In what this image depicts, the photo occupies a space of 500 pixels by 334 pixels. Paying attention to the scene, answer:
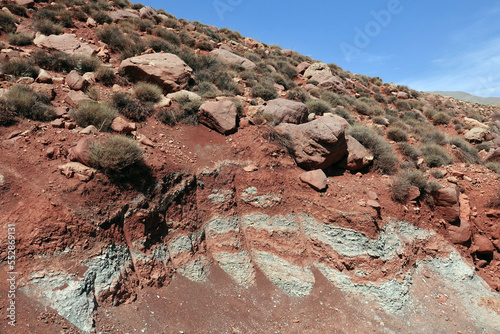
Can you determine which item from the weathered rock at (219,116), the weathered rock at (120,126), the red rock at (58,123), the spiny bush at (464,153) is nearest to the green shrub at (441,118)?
the spiny bush at (464,153)

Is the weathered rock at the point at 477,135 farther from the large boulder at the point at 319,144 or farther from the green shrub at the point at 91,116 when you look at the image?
the green shrub at the point at 91,116

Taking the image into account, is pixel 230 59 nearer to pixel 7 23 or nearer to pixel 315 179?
pixel 7 23

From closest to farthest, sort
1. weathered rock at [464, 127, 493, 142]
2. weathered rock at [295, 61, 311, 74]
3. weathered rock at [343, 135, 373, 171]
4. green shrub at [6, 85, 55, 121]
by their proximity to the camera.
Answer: green shrub at [6, 85, 55, 121], weathered rock at [343, 135, 373, 171], weathered rock at [464, 127, 493, 142], weathered rock at [295, 61, 311, 74]

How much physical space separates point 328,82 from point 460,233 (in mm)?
12881

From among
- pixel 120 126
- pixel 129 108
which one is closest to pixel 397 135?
pixel 129 108

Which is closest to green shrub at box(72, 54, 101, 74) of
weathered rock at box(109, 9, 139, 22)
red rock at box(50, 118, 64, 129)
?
red rock at box(50, 118, 64, 129)

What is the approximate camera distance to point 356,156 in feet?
24.9

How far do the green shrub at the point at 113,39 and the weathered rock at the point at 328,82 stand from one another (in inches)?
482

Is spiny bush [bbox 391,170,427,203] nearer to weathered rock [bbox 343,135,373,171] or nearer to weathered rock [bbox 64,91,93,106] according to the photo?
weathered rock [bbox 343,135,373,171]

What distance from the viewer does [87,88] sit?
7.43m

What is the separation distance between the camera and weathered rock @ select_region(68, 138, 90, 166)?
4.88 m

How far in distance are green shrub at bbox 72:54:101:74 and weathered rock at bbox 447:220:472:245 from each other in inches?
505

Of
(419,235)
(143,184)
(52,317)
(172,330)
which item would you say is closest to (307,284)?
(172,330)

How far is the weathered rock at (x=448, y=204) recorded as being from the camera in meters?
6.89
